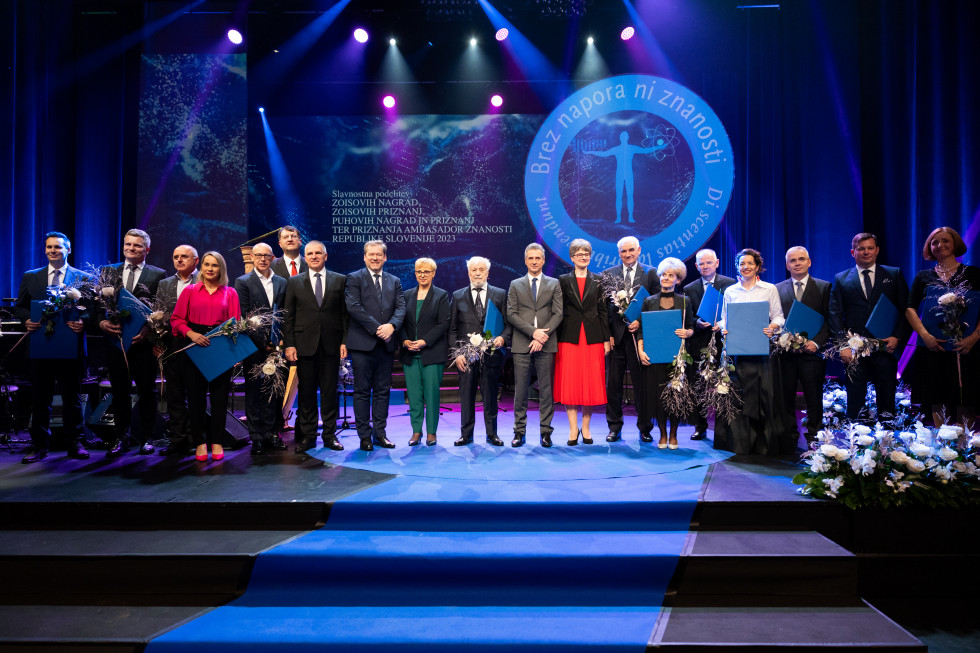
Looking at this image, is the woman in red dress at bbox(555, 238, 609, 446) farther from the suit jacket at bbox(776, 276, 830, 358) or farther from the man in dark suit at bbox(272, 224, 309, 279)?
the man in dark suit at bbox(272, 224, 309, 279)

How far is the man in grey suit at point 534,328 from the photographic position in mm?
5102

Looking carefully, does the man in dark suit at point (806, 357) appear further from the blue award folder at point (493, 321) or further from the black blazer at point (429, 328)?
the black blazer at point (429, 328)

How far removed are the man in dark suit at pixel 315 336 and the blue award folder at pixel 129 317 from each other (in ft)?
3.92

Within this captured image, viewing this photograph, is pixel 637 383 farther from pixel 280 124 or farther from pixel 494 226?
pixel 280 124

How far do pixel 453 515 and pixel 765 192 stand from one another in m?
7.11

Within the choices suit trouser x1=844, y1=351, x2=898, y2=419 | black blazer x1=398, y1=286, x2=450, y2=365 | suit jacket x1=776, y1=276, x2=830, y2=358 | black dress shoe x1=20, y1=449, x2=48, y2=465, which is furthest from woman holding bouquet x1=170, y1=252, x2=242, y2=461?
suit trouser x1=844, y1=351, x2=898, y2=419

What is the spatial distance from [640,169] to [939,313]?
14.4ft

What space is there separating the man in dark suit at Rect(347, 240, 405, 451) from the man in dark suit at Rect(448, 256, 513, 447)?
56 centimetres

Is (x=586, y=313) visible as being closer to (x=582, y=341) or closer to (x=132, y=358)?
(x=582, y=341)

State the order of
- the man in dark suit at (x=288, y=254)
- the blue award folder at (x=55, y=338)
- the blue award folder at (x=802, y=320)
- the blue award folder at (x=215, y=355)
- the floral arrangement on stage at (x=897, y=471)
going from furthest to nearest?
the man in dark suit at (x=288, y=254) → the blue award folder at (x=802, y=320) → the blue award folder at (x=55, y=338) → the blue award folder at (x=215, y=355) → the floral arrangement on stage at (x=897, y=471)

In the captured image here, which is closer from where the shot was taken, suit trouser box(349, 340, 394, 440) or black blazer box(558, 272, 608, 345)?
suit trouser box(349, 340, 394, 440)

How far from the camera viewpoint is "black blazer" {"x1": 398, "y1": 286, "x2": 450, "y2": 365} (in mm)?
5168

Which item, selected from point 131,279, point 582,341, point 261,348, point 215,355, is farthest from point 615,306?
point 131,279

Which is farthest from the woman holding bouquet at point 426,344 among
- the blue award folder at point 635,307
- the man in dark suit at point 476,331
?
the blue award folder at point 635,307
